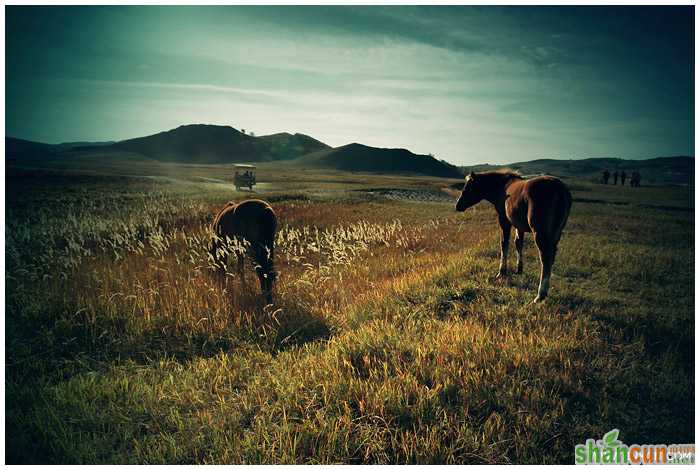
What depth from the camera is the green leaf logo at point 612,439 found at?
2679 mm

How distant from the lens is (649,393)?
10.2 feet

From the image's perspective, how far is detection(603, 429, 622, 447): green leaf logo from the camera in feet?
8.79

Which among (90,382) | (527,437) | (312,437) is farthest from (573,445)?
(90,382)

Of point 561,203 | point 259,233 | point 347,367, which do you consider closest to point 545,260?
point 561,203

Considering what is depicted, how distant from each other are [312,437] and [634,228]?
16949 millimetres

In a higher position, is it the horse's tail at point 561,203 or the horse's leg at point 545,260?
the horse's tail at point 561,203

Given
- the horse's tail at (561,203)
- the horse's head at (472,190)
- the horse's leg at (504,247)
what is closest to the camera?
the horse's tail at (561,203)

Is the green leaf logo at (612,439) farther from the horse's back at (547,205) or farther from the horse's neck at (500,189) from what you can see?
the horse's neck at (500,189)

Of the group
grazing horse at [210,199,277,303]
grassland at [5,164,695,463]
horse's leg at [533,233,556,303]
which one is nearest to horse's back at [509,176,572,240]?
horse's leg at [533,233,556,303]

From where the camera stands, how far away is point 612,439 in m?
2.71

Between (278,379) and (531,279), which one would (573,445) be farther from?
(531,279)

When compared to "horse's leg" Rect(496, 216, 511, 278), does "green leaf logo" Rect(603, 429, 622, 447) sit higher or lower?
lower
